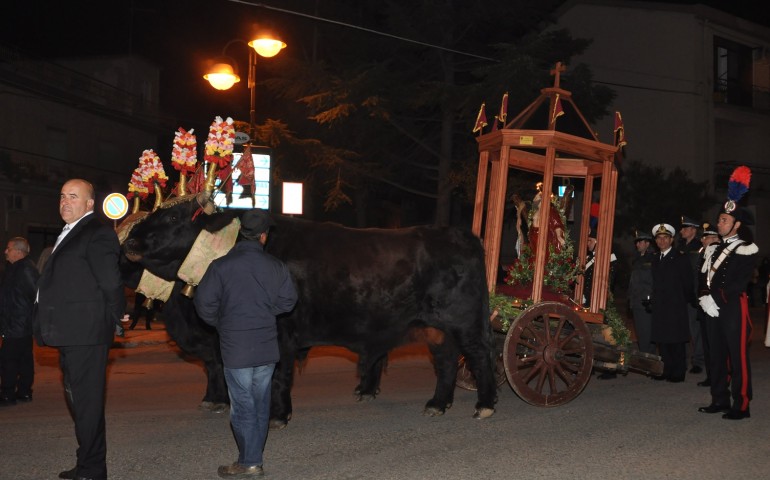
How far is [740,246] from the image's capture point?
754cm

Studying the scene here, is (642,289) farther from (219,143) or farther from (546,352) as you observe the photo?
(219,143)

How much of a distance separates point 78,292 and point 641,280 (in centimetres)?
794

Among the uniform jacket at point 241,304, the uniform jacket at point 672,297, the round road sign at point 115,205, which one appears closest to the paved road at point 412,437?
the uniform jacket at point 672,297

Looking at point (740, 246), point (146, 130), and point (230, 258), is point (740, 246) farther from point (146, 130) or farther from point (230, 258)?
point (146, 130)

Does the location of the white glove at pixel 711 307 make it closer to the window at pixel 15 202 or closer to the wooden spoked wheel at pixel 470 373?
the wooden spoked wheel at pixel 470 373

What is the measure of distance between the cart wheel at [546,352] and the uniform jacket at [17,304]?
4944 millimetres

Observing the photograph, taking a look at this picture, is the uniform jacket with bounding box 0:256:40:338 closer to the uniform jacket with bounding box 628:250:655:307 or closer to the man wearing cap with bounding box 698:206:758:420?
the man wearing cap with bounding box 698:206:758:420

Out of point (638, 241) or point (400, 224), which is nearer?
point (638, 241)

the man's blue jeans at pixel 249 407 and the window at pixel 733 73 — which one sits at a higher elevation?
the window at pixel 733 73

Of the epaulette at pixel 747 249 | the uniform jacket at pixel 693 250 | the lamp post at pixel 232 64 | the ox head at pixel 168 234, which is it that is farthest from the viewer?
the lamp post at pixel 232 64

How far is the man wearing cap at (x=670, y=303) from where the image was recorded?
9.86 m

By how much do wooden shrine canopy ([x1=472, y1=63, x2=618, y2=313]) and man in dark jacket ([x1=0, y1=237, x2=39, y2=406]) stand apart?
15.8 feet

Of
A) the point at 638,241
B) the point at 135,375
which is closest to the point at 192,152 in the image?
the point at 135,375

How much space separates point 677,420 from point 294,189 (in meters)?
9.77
